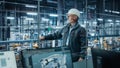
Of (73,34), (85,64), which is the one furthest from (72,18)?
(85,64)

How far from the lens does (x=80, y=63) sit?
1.53 metres

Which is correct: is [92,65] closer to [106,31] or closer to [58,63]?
[58,63]

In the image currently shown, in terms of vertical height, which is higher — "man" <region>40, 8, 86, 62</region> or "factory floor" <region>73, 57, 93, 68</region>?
"man" <region>40, 8, 86, 62</region>

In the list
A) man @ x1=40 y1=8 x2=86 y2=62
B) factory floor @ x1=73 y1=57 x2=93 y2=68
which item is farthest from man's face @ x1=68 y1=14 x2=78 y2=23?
factory floor @ x1=73 y1=57 x2=93 y2=68

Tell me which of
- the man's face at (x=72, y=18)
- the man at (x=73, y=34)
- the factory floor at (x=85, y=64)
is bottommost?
the factory floor at (x=85, y=64)

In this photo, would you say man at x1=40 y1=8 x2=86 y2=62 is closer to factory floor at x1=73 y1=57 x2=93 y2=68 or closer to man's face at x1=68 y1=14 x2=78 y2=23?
man's face at x1=68 y1=14 x2=78 y2=23

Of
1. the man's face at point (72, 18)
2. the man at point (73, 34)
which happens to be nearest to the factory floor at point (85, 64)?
the man at point (73, 34)

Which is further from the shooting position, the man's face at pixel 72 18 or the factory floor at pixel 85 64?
the man's face at pixel 72 18

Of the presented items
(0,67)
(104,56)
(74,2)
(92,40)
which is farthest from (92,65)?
(74,2)

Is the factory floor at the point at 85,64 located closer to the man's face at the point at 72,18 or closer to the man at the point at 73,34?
the man at the point at 73,34

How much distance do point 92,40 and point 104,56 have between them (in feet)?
22.2

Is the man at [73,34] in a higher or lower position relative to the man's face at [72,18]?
lower

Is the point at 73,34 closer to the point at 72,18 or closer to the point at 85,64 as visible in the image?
the point at 72,18

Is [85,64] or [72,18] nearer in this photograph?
[85,64]
